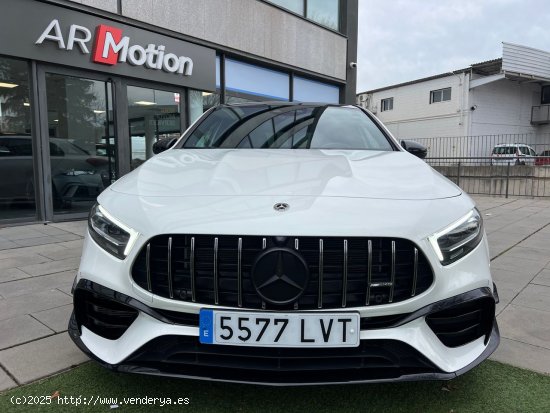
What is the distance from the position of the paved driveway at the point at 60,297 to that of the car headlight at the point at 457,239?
3.19 feet

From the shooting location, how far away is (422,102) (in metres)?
28.2

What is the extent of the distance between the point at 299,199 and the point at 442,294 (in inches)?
26.5

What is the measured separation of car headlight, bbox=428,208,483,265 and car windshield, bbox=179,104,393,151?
3.73ft

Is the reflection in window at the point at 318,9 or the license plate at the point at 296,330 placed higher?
the reflection in window at the point at 318,9

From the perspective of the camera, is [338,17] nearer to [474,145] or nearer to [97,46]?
[97,46]

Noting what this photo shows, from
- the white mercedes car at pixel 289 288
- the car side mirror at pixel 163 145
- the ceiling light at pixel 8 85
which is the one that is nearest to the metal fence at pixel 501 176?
the ceiling light at pixel 8 85

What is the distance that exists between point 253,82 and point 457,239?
29.2 ft

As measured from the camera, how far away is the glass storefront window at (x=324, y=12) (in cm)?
1125

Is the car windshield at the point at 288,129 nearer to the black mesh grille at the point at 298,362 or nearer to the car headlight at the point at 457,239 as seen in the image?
the car headlight at the point at 457,239

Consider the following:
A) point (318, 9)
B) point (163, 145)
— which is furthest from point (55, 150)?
point (318, 9)

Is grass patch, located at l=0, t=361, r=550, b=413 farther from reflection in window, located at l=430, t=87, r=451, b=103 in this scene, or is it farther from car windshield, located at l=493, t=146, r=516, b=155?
reflection in window, located at l=430, t=87, r=451, b=103

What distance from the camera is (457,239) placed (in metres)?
1.79

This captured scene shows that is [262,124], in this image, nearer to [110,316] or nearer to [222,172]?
[222,172]

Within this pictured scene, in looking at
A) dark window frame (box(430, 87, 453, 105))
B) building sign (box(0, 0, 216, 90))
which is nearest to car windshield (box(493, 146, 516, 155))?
dark window frame (box(430, 87, 453, 105))
